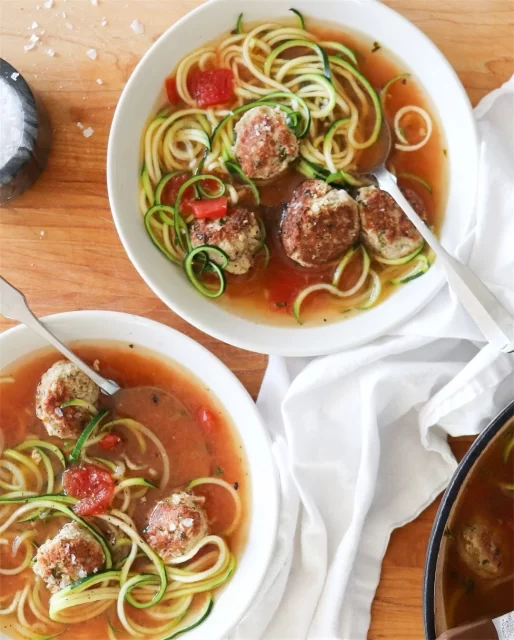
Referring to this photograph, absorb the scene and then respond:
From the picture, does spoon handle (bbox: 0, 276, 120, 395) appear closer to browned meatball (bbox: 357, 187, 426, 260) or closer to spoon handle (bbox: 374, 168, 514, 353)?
browned meatball (bbox: 357, 187, 426, 260)

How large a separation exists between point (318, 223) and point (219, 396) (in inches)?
42.1

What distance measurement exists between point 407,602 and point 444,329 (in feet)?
5.11

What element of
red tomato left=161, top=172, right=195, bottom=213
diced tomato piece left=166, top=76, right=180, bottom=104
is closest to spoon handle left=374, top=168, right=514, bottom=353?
red tomato left=161, top=172, right=195, bottom=213

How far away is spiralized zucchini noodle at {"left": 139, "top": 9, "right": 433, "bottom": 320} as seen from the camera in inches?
147

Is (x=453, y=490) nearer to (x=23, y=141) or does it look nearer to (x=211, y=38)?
(x=211, y=38)

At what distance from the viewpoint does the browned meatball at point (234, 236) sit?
3643 millimetres

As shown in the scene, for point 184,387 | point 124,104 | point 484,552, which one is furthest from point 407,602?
point 124,104

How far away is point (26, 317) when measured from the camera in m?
3.45

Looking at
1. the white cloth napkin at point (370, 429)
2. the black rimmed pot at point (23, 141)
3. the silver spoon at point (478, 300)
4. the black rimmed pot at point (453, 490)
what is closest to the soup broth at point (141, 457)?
the white cloth napkin at point (370, 429)

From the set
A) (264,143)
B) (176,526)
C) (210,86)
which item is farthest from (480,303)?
(176,526)

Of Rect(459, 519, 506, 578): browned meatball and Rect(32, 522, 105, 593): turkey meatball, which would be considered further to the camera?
Rect(32, 522, 105, 593): turkey meatball

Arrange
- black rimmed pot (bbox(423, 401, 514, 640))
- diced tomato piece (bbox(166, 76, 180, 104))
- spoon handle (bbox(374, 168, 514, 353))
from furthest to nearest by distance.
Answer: diced tomato piece (bbox(166, 76, 180, 104)) → spoon handle (bbox(374, 168, 514, 353)) → black rimmed pot (bbox(423, 401, 514, 640))

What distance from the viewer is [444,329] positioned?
3.56m

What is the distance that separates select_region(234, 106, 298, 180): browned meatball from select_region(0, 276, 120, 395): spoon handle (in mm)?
1358
